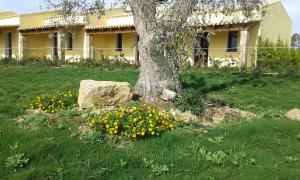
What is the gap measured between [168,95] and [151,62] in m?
0.84

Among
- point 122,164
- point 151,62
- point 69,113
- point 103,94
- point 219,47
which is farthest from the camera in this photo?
point 219,47

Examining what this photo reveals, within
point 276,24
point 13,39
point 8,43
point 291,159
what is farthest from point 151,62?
point 8,43

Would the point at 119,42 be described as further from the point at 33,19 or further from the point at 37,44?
the point at 37,44

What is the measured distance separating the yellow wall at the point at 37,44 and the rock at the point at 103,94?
29365mm

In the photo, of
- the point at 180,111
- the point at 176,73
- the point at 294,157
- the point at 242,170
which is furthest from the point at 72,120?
the point at 294,157

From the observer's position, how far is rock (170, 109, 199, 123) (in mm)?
7798

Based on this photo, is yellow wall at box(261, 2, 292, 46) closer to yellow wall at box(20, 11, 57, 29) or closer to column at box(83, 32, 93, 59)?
column at box(83, 32, 93, 59)

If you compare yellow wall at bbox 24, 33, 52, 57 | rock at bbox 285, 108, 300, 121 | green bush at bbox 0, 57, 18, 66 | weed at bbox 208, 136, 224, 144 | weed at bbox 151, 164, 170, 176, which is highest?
yellow wall at bbox 24, 33, 52, 57

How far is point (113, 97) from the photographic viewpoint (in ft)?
27.5

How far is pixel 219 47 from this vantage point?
88.2 feet

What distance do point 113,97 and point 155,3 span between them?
2.21 metres

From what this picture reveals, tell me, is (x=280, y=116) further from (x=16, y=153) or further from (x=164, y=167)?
(x=16, y=153)

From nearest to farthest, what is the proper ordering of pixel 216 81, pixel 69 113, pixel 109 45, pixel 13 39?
1. pixel 69 113
2. pixel 216 81
3. pixel 109 45
4. pixel 13 39

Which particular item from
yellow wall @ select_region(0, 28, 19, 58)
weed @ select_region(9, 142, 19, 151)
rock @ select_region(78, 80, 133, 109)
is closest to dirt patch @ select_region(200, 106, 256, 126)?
rock @ select_region(78, 80, 133, 109)
